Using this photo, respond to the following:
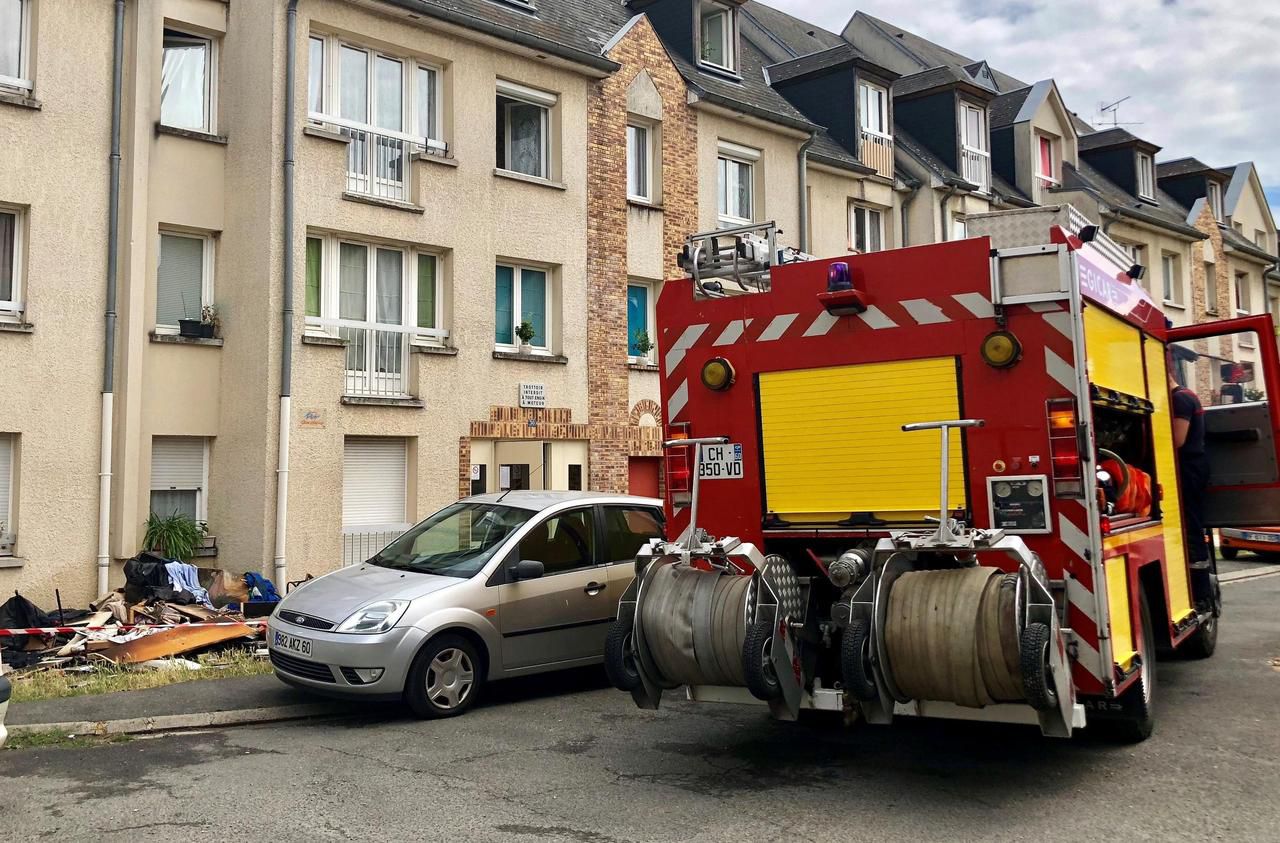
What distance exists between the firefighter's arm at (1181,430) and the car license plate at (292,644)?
6420 mm

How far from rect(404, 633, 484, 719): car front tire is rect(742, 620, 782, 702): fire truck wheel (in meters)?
3.08

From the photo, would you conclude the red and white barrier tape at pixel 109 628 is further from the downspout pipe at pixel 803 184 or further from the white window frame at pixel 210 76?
the downspout pipe at pixel 803 184

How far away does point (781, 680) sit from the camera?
5762 mm

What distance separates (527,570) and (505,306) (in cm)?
896

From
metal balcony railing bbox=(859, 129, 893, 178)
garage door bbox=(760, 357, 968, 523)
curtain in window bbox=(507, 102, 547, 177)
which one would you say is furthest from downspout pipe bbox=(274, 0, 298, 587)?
metal balcony railing bbox=(859, 129, 893, 178)

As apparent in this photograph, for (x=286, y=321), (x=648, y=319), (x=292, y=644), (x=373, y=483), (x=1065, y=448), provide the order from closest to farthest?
(x=1065, y=448) → (x=292, y=644) → (x=286, y=321) → (x=373, y=483) → (x=648, y=319)

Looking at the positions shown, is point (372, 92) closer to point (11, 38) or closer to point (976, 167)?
point (11, 38)

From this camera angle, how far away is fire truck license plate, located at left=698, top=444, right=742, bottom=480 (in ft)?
22.9

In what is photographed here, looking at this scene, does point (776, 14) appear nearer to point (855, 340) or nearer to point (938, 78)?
point (938, 78)

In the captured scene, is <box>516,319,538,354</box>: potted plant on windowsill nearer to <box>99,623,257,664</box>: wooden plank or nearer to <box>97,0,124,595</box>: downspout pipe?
<box>97,0,124,595</box>: downspout pipe

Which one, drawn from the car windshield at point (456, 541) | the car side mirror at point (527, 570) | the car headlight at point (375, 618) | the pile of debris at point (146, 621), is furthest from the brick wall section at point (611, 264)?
the car headlight at point (375, 618)

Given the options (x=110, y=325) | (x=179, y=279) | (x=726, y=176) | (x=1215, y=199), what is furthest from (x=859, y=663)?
(x=1215, y=199)

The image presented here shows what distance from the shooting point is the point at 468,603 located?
27.4ft

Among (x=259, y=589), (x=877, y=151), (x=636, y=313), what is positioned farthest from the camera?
(x=877, y=151)
